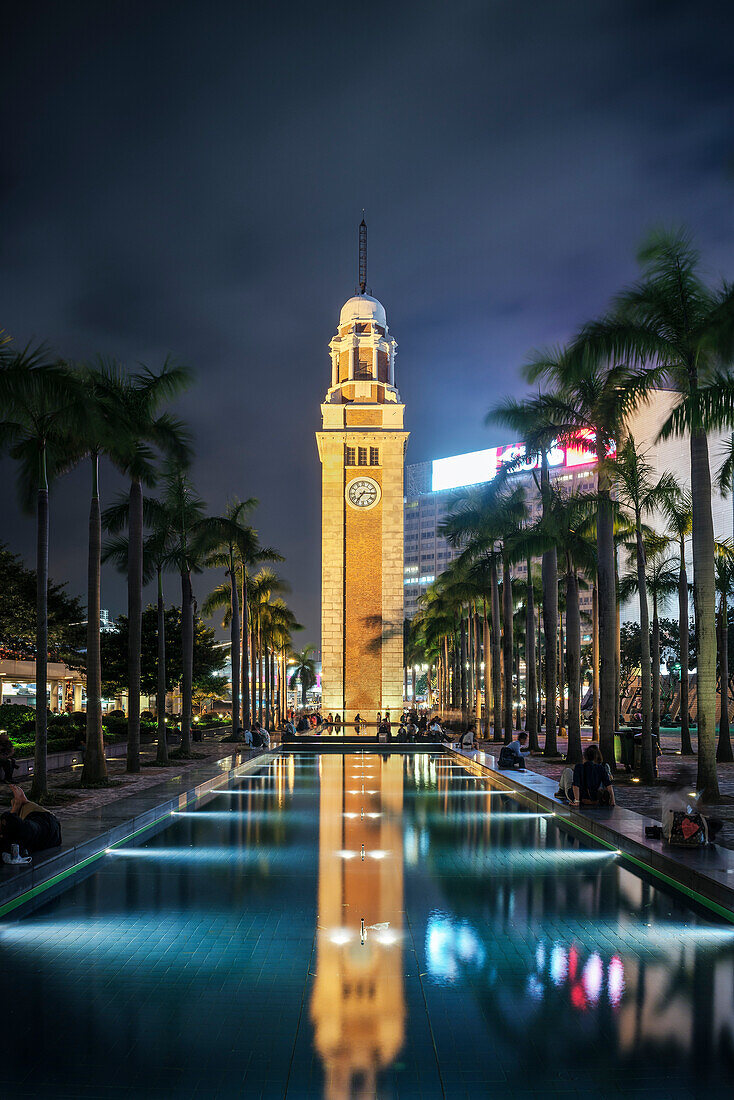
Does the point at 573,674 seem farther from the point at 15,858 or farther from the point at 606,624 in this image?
the point at 15,858

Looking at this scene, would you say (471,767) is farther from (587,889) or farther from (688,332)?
(587,889)

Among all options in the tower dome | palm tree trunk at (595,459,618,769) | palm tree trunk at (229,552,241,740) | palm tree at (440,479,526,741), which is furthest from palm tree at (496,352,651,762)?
the tower dome

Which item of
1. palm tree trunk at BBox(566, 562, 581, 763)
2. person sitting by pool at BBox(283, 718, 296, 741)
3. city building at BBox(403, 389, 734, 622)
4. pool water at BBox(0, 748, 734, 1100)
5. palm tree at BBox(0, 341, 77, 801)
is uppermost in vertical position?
city building at BBox(403, 389, 734, 622)

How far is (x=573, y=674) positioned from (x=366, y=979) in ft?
59.5

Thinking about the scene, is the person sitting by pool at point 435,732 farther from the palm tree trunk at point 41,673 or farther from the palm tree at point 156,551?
the palm tree trunk at point 41,673

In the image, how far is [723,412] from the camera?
14.9 meters

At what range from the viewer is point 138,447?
2161 centimetres

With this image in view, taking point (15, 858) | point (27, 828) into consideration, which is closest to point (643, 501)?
point (27, 828)

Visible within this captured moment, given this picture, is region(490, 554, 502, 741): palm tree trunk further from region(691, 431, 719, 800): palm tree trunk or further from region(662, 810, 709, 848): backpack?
region(662, 810, 709, 848): backpack

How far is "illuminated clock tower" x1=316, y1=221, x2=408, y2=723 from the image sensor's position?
186 feet

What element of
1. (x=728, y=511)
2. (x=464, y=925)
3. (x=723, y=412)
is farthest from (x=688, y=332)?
(x=728, y=511)

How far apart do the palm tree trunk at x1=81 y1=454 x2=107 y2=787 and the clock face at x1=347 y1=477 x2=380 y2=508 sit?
38.1 m

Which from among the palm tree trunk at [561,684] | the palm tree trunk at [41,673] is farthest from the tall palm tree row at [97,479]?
the palm tree trunk at [561,684]

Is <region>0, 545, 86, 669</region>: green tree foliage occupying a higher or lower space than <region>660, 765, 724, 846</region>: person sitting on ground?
higher
